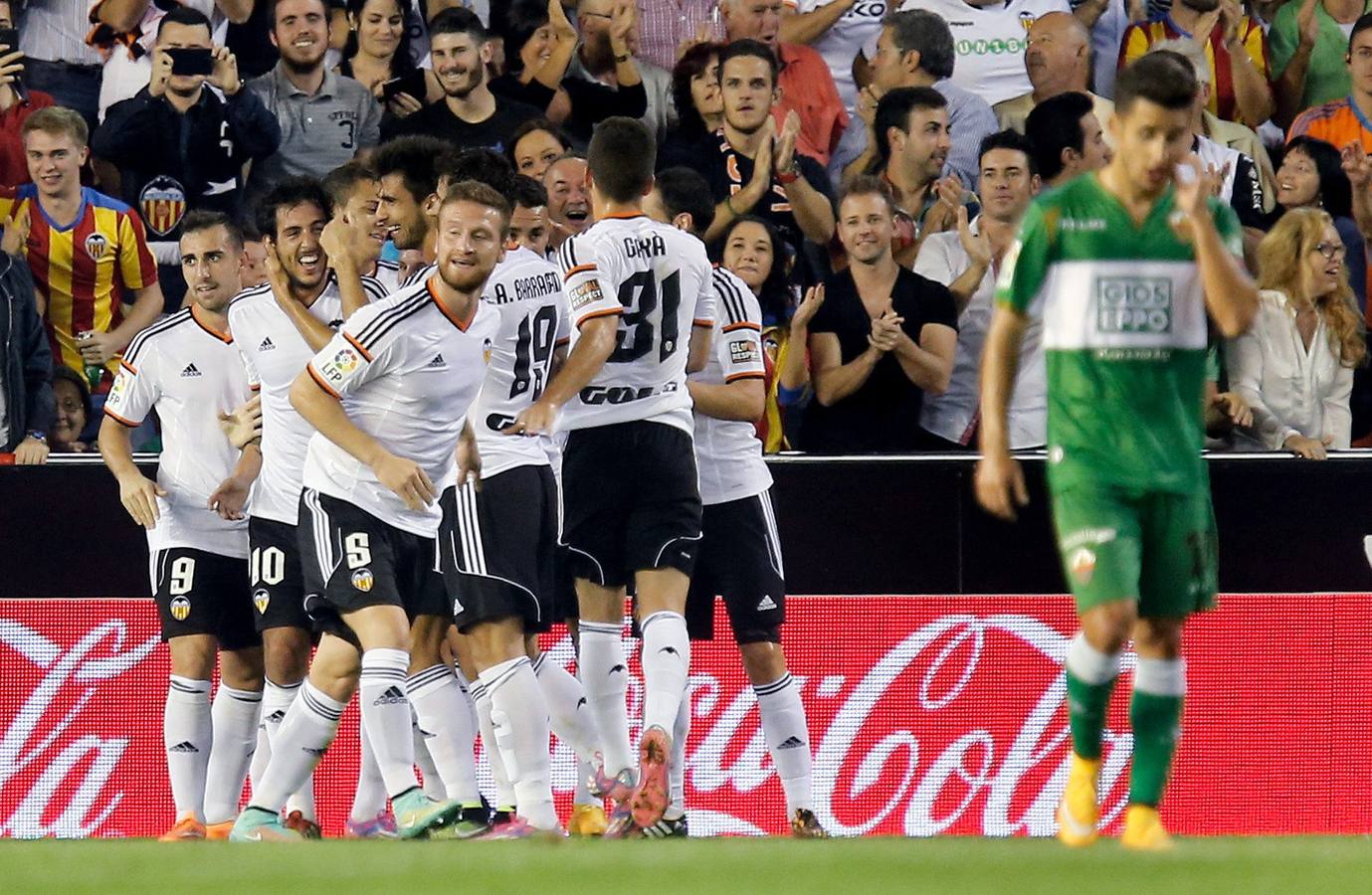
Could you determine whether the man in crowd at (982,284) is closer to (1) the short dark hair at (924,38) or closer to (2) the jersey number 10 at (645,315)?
(1) the short dark hair at (924,38)

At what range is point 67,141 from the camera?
1021 centimetres

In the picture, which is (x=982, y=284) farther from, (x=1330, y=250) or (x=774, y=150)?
(x=1330, y=250)

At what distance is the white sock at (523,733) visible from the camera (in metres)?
7.58

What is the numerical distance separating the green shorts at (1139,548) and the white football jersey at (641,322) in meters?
2.51

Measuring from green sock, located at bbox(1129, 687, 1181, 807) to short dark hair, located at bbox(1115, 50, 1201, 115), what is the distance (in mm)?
1672

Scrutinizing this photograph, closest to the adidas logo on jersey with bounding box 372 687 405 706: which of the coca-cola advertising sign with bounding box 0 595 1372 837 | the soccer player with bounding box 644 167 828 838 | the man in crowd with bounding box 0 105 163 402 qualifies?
the soccer player with bounding box 644 167 828 838

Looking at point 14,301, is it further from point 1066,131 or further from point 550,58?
point 1066,131

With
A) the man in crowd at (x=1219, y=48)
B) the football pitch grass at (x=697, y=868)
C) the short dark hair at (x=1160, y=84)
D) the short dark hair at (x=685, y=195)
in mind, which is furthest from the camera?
the man in crowd at (x=1219, y=48)

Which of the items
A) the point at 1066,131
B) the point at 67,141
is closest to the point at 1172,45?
the point at 1066,131

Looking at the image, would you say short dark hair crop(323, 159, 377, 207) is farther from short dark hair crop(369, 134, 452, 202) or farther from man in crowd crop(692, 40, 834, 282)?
man in crowd crop(692, 40, 834, 282)

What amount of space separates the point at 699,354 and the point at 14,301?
3.30 metres

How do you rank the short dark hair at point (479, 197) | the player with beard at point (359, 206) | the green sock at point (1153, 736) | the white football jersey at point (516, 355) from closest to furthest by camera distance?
the green sock at point (1153, 736), the short dark hair at point (479, 197), the white football jersey at point (516, 355), the player with beard at point (359, 206)

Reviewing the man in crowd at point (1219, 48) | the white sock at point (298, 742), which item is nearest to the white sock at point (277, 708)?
the white sock at point (298, 742)

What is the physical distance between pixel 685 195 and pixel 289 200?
1659 millimetres
